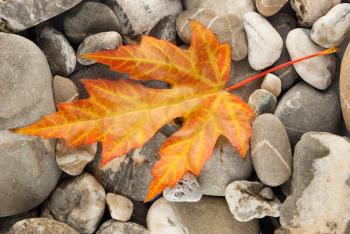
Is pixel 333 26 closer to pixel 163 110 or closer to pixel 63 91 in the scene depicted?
pixel 163 110

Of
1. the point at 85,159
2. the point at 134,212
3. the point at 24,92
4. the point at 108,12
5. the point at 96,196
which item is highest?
the point at 108,12

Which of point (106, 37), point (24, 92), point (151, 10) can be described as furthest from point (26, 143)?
point (151, 10)

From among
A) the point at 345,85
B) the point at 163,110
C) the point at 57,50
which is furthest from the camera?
the point at 57,50

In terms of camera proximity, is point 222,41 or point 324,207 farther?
point 222,41

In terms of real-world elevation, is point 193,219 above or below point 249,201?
below

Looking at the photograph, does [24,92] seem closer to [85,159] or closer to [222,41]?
[85,159]

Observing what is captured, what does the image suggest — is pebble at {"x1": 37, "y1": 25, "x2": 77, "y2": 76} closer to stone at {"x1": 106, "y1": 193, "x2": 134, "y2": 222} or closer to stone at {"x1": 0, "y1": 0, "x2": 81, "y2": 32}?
stone at {"x1": 0, "y1": 0, "x2": 81, "y2": 32}

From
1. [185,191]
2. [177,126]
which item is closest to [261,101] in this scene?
[177,126]
